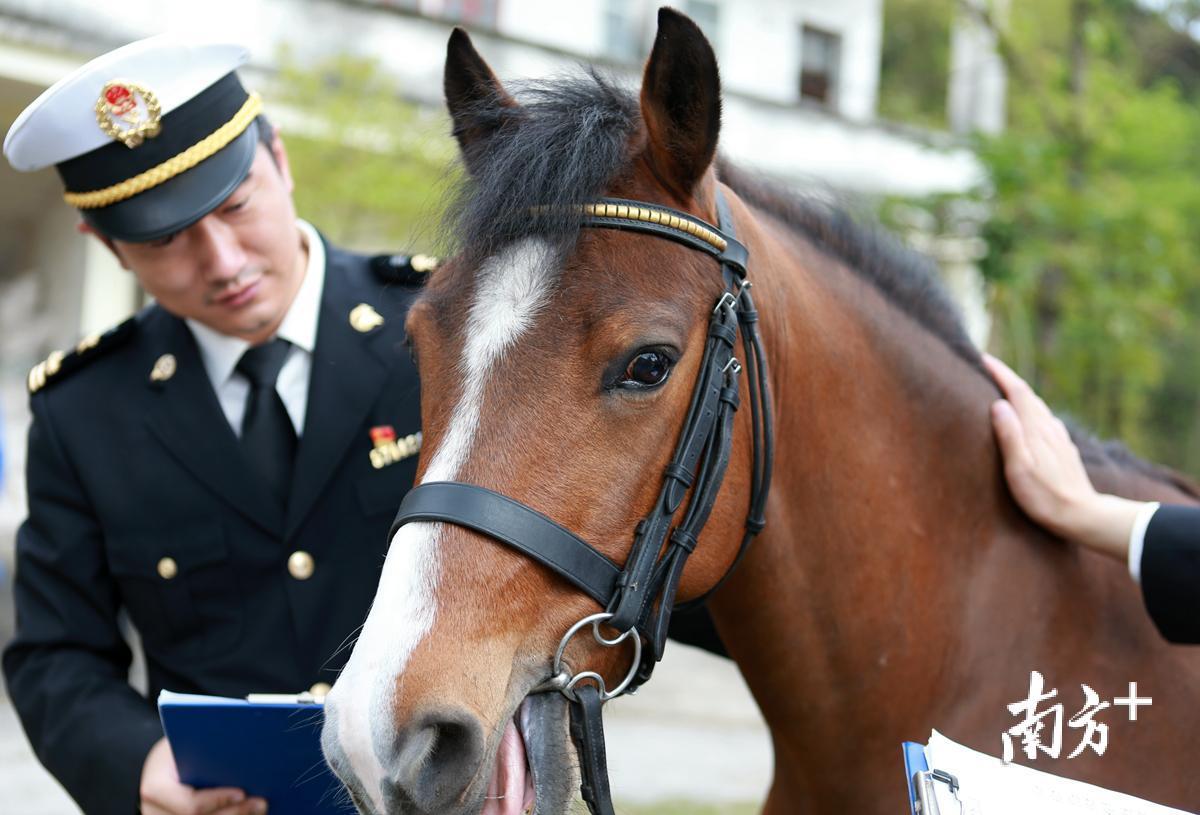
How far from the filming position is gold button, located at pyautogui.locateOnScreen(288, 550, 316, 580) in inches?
99.9

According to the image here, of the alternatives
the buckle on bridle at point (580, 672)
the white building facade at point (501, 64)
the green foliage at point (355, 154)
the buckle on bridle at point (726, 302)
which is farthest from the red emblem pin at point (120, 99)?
the green foliage at point (355, 154)

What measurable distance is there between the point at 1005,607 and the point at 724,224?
105 centimetres

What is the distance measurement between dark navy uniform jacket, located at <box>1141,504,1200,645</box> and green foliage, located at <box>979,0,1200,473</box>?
22.1ft

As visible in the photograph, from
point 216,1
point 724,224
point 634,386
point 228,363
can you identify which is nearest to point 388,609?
point 634,386

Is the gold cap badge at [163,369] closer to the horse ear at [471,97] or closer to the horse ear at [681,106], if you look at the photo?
the horse ear at [471,97]

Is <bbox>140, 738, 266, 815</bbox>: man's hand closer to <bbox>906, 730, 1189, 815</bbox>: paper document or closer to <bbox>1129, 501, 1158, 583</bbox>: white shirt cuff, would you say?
<bbox>906, 730, 1189, 815</bbox>: paper document

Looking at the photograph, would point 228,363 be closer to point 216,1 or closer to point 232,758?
point 232,758

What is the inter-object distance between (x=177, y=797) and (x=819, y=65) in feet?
53.5

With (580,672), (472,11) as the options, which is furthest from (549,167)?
(472,11)

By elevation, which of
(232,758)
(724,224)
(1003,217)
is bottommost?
(1003,217)

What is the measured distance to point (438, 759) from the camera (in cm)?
157

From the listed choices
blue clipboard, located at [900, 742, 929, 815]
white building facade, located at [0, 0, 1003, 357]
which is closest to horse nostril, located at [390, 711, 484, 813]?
blue clipboard, located at [900, 742, 929, 815]

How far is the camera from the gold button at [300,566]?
254 centimetres

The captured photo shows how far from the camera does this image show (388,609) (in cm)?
161
